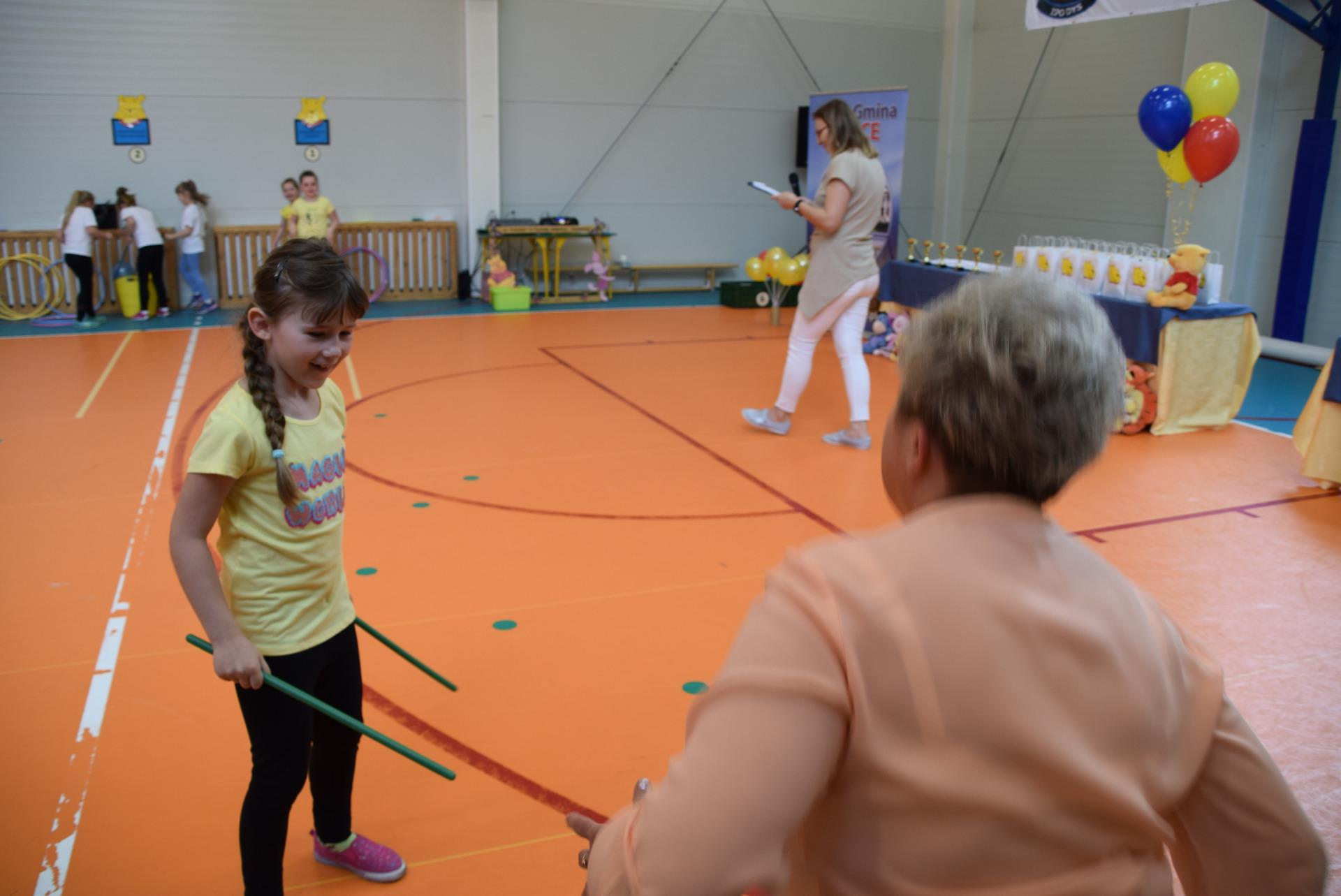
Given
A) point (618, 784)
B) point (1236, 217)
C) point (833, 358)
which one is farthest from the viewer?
point (1236, 217)

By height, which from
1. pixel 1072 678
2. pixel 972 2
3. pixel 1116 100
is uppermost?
pixel 972 2

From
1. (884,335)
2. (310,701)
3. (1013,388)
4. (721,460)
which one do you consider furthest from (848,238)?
(1013,388)

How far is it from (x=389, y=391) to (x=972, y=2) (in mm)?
9072

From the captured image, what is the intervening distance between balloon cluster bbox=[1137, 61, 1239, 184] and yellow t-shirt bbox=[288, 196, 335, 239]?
280 inches

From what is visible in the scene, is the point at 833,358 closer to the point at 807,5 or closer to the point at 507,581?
the point at 507,581

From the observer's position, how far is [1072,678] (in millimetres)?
715

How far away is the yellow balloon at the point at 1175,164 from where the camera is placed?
21.0 ft

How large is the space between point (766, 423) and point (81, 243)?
21.8 ft

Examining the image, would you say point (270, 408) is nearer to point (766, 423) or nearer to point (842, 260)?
point (842, 260)

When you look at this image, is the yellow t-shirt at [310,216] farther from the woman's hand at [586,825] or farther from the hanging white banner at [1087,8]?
the woman's hand at [586,825]

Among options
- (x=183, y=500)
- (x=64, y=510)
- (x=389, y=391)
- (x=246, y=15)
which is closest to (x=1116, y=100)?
(x=389, y=391)

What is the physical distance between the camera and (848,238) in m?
4.82

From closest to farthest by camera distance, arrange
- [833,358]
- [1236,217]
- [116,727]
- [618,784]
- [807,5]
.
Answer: [618,784] → [116,727] → [833,358] → [1236,217] → [807,5]

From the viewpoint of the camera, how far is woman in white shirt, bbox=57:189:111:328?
861cm
